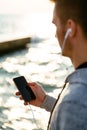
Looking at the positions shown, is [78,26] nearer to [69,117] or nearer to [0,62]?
[69,117]

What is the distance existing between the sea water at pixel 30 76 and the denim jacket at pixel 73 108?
206cm

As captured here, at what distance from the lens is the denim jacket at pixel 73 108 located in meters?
0.82

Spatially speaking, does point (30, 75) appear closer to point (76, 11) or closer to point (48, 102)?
point (48, 102)

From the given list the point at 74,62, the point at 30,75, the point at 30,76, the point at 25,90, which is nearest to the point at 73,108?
the point at 74,62

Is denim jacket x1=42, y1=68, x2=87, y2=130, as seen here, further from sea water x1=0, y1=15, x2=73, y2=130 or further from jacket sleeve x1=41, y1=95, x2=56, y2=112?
sea water x1=0, y1=15, x2=73, y2=130

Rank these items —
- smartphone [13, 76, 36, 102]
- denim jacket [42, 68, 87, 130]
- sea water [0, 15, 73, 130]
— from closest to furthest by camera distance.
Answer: denim jacket [42, 68, 87, 130] → smartphone [13, 76, 36, 102] → sea water [0, 15, 73, 130]

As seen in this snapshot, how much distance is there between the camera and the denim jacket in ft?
2.70

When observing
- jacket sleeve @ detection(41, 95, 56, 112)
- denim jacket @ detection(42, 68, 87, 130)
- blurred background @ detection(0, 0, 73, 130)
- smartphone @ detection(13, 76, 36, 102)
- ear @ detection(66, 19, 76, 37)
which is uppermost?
ear @ detection(66, 19, 76, 37)

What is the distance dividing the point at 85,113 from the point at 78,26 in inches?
8.7

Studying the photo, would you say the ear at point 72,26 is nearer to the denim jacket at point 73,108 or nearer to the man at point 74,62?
the man at point 74,62

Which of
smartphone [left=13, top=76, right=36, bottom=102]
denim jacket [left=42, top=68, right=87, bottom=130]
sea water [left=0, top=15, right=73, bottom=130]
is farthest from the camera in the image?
sea water [left=0, top=15, right=73, bottom=130]

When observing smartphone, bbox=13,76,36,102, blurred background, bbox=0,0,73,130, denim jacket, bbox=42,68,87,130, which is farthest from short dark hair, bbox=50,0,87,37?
blurred background, bbox=0,0,73,130

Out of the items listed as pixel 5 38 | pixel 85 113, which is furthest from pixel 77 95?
pixel 5 38

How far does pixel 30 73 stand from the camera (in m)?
8.30
